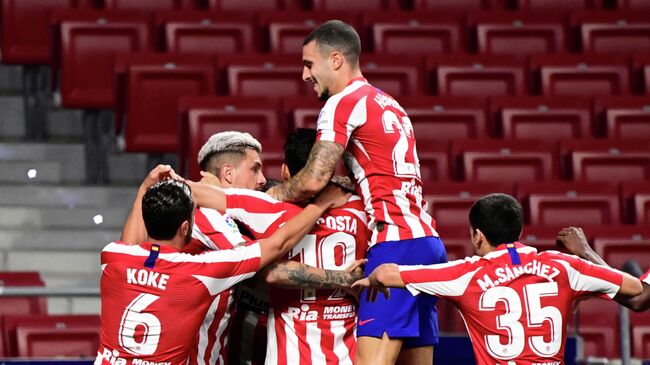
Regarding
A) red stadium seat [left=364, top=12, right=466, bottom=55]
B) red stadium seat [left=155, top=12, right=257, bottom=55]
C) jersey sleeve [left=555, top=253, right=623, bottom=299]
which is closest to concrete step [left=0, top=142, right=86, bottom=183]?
red stadium seat [left=155, top=12, right=257, bottom=55]

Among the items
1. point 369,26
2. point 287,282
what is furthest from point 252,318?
point 369,26

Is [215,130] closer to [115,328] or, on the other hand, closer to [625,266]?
[625,266]

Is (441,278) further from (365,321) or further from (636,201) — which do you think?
(636,201)

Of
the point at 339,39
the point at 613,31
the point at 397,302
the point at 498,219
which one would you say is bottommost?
the point at 397,302

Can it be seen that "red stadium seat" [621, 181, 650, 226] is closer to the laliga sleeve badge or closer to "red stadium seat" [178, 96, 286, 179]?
"red stadium seat" [178, 96, 286, 179]

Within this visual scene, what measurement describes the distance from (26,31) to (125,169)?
1.45 meters

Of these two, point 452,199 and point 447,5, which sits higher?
point 447,5

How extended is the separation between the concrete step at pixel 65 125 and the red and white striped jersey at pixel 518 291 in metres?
5.49

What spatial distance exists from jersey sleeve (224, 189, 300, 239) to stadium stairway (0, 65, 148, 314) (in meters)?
3.29

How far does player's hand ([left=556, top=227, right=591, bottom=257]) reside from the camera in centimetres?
487

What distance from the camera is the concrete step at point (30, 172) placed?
9008mm

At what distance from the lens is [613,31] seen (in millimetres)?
10172

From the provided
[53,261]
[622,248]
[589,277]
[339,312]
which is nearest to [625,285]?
[589,277]

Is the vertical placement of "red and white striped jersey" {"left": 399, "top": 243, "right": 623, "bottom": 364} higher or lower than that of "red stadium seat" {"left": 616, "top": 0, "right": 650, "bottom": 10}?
lower
